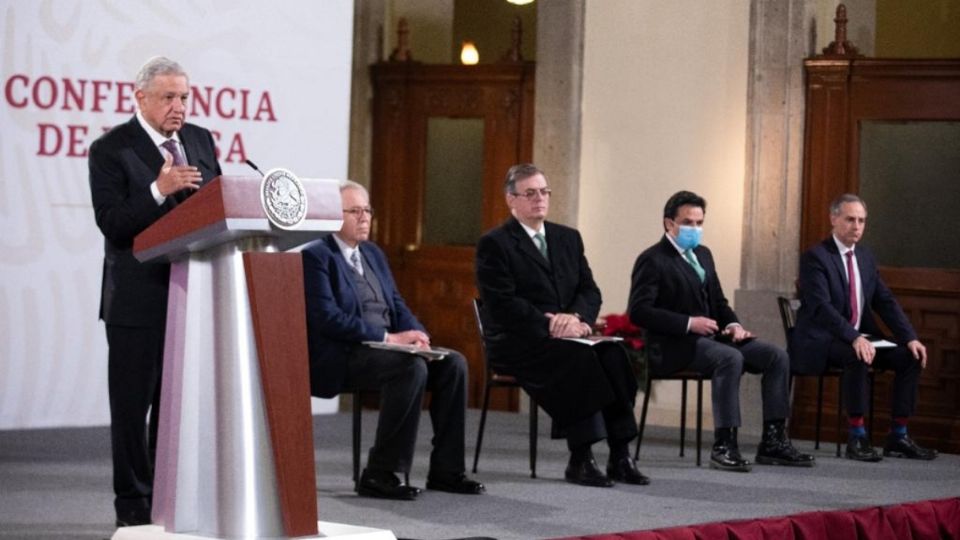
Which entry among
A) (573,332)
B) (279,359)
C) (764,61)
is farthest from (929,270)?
(279,359)

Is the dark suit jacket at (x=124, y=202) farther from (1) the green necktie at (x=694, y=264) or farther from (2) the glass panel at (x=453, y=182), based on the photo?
(2) the glass panel at (x=453, y=182)

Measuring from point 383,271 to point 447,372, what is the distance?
1.70 ft

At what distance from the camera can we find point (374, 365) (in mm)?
6016

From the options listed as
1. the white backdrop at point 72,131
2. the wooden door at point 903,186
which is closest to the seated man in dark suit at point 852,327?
the wooden door at point 903,186

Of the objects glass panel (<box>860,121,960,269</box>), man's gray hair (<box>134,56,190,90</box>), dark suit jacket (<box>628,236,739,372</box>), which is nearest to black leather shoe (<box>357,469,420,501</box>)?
dark suit jacket (<box>628,236,739,372</box>)

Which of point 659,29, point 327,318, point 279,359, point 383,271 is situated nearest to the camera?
point 279,359

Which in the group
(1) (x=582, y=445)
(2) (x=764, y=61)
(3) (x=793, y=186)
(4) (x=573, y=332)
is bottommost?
(1) (x=582, y=445)

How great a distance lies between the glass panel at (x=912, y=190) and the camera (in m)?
8.75

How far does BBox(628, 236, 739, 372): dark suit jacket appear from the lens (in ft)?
23.7

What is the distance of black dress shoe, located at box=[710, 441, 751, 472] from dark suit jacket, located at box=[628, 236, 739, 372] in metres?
0.40

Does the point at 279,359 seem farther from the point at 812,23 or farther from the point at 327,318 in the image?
the point at 812,23

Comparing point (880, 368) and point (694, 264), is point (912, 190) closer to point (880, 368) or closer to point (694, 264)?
point (880, 368)

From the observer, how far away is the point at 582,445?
6578 mm

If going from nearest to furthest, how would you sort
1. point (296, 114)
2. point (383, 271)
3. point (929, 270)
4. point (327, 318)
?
point (327, 318), point (383, 271), point (296, 114), point (929, 270)
